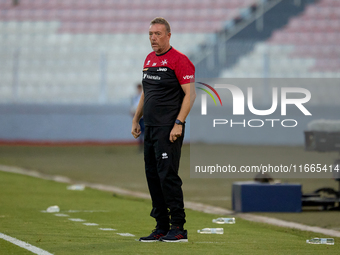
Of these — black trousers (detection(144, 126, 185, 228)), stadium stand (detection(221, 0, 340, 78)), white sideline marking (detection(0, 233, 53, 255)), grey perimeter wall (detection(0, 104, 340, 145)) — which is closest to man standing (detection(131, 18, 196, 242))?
black trousers (detection(144, 126, 185, 228))

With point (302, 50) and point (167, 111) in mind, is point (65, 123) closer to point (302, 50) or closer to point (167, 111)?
point (302, 50)

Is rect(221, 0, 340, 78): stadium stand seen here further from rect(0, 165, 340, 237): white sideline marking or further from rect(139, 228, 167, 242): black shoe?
rect(139, 228, 167, 242): black shoe

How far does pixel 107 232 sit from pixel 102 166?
9.50 m

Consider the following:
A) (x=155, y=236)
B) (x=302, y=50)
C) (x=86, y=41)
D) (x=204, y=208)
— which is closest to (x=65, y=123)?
(x=86, y=41)

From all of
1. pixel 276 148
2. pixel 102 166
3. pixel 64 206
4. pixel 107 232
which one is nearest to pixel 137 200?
pixel 64 206

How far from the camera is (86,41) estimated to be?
25.4 m

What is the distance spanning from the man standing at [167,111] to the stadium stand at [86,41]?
56.2 feet

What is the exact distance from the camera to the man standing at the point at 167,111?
5.70 meters

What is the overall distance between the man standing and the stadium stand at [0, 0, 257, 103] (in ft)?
56.2

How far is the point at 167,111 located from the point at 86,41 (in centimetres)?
2010

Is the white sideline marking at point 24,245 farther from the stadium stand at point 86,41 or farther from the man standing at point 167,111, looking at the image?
the stadium stand at point 86,41

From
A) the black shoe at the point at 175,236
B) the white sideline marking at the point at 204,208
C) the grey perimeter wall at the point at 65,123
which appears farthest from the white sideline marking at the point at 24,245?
the grey perimeter wall at the point at 65,123

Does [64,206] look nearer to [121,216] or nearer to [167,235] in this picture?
[121,216]

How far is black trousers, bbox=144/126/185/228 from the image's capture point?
569cm
